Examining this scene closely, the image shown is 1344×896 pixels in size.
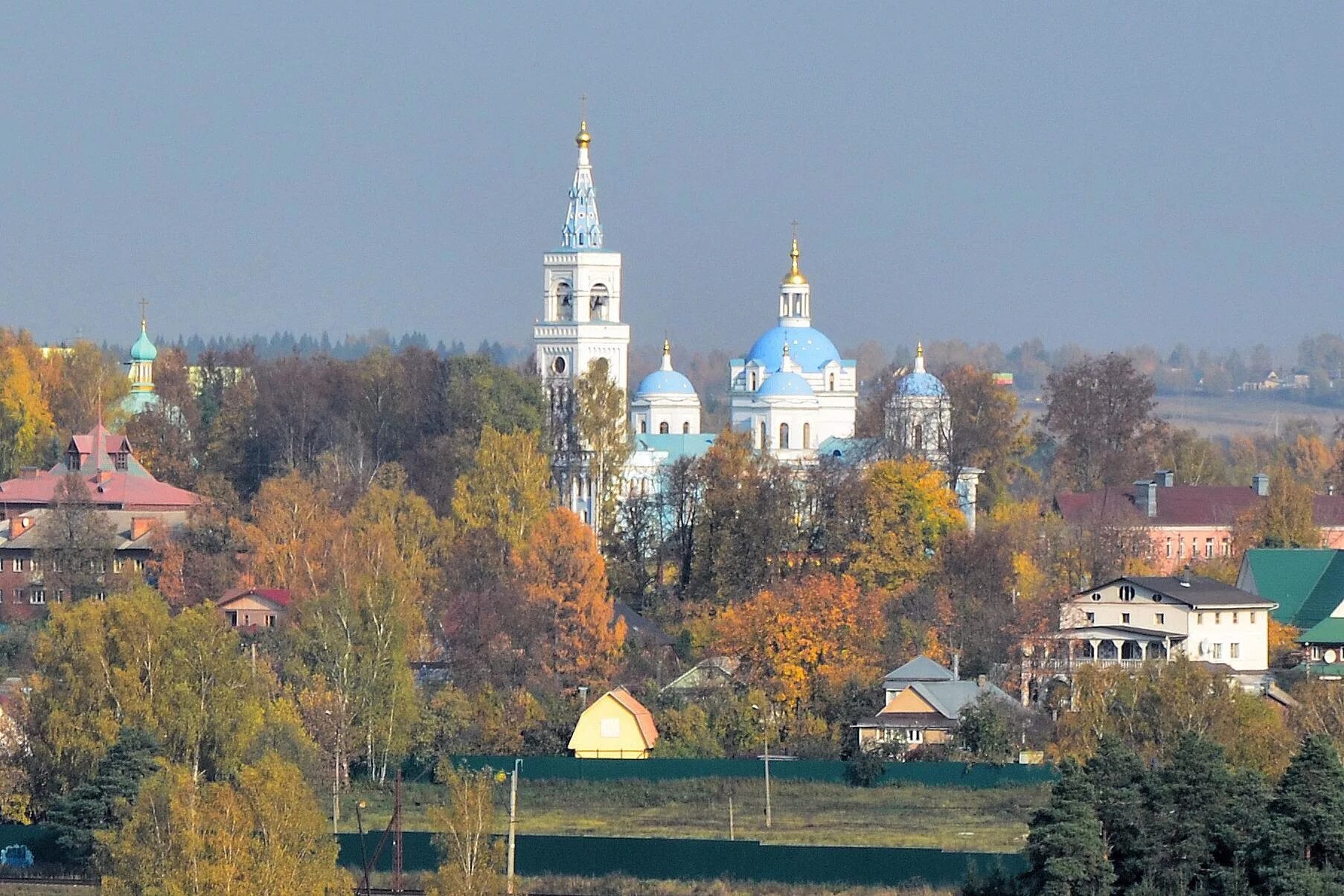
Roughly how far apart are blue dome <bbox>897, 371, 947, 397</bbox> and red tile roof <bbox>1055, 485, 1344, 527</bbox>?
4.89 meters

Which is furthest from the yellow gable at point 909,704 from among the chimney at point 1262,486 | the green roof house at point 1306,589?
the chimney at point 1262,486

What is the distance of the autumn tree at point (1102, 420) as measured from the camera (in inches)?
2945

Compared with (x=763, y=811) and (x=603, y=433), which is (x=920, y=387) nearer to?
(x=603, y=433)

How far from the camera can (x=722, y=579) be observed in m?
56.2

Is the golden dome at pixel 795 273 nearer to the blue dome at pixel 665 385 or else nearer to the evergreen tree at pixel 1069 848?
the blue dome at pixel 665 385

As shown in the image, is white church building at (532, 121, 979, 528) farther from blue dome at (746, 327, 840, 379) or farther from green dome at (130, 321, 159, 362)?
green dome at (130, 321, 159, 362)

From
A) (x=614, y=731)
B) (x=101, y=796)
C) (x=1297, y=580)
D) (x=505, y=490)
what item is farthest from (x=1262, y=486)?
(x=101, y=796)

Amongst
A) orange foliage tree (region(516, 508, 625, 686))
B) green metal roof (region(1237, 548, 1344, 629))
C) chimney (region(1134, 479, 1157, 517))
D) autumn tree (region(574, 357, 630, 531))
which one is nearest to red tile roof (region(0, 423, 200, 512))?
autumn tree (region(574, 357, 630, 531))

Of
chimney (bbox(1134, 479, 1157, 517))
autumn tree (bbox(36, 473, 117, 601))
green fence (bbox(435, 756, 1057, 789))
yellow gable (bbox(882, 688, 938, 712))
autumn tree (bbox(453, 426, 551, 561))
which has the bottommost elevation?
green fence (bbox(435, 756, 1057, 789))

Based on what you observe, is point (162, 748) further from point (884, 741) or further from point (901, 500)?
point (901, 500)

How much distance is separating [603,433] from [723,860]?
27448 mm

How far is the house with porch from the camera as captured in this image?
51.2m

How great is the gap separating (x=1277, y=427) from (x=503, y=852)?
144023mm

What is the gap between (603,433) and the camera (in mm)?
66250
